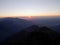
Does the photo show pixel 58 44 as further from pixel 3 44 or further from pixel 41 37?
pixel 3 44

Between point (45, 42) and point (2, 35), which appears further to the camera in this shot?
point (2, 35)

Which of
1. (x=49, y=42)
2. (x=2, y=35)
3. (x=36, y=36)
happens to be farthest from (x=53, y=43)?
(x=2, y=35)

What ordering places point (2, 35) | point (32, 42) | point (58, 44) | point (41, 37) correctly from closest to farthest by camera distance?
point (58, 44) < point (32, 42) < point (41, 37) < point (2, 35)

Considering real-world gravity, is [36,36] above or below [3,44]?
above

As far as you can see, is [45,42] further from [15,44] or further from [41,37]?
[15,44]

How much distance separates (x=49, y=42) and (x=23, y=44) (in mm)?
10271

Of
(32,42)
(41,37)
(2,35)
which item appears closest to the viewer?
(32,42)

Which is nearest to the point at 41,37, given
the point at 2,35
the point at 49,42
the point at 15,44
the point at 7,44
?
the point at 49,42

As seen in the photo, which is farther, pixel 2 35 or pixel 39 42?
pixel 2 35

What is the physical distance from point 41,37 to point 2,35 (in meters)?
22.0

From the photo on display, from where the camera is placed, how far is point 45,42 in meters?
34.2

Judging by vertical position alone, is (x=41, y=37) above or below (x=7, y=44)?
above

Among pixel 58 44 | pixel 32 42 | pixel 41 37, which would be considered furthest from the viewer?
pixel 41 37

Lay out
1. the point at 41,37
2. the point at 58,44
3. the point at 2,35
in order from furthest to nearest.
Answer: the point at 2,35, the point at 41,37, the point at 58,44
